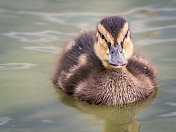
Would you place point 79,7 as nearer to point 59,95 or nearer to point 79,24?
point 79,24

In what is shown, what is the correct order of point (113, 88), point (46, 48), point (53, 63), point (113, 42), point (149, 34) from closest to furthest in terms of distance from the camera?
1. point (113, 42)
2. point (113, 88)
3. point (53, 63)
4. point (46, 48)
5. point (149, 34)

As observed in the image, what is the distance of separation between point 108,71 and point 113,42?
1.07 ft

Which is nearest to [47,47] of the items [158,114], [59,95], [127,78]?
[59,95]

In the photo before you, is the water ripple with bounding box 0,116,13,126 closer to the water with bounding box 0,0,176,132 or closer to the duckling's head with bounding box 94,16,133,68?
the water with bounding box 0,0,176,132

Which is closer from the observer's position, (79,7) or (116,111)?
(116,111)

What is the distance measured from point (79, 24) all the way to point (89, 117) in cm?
223

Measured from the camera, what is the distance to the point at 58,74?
4.83 m

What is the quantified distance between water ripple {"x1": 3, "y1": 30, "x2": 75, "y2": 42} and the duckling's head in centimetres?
147

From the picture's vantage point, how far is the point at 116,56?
4082mm

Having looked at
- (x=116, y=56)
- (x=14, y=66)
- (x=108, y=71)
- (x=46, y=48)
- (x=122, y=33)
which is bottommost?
(x=14, y=66)

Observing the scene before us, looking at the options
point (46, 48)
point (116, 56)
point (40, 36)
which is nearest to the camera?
point (116, 56)

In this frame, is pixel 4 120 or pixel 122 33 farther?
pixel 122 33

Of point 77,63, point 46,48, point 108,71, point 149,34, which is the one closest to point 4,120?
point 77,63

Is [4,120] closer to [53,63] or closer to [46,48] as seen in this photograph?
[53,63]
